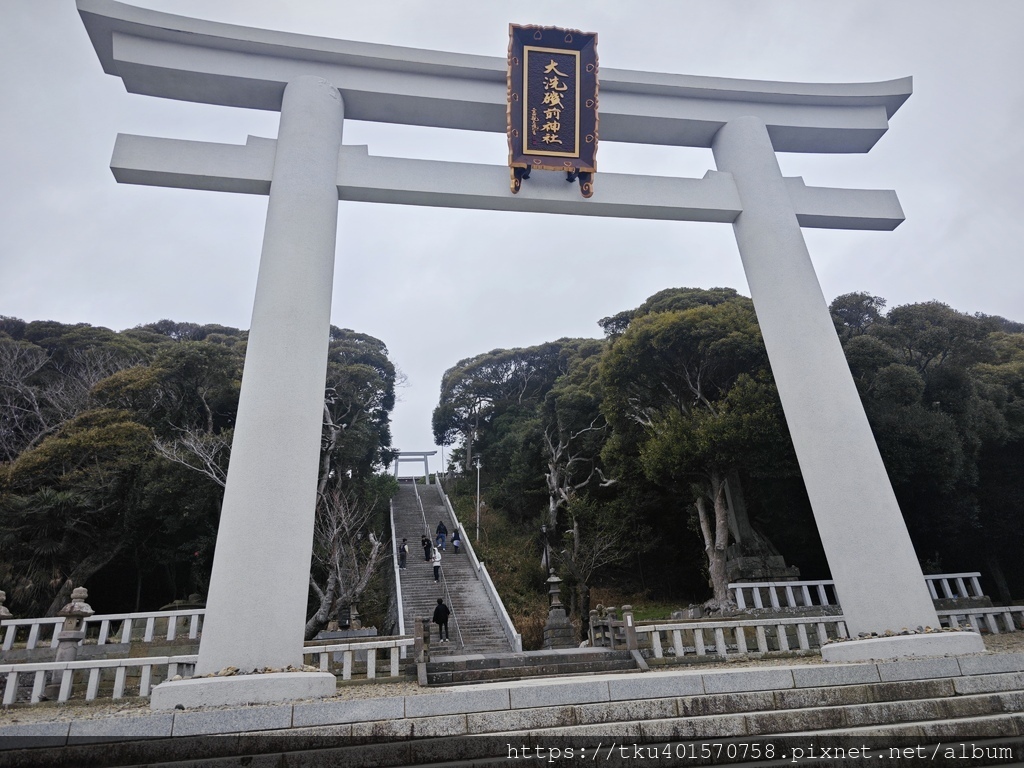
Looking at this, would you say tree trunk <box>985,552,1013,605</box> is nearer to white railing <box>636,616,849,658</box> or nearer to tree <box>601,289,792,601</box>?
tree <box>601,289,792,601</box>

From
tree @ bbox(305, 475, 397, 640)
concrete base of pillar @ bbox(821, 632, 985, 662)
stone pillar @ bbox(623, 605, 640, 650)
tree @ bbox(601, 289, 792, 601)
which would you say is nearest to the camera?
concrete base of pillar @ bbox(821, 632, 985, 662)

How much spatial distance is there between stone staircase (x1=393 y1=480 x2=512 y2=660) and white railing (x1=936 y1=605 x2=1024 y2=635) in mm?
7528

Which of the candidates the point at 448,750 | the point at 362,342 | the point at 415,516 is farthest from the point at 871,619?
the point at 362,342

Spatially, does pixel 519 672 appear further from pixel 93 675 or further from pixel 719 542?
pixel 719 542

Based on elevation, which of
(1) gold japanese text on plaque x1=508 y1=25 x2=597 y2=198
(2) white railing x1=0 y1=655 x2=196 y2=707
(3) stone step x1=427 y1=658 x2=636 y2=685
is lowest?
(3) stone step x1=427 y1=658 x2=636 y2=685

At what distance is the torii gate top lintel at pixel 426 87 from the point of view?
6508 millimetres

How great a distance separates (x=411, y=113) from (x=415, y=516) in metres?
18.0

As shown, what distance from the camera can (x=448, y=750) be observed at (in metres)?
3.09

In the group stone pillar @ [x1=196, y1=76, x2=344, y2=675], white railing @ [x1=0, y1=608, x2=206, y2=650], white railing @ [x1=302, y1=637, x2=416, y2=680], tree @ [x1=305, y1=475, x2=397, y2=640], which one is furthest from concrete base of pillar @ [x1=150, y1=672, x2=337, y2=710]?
tree @ [x1=305, y1=475, x2=397, y2=640]

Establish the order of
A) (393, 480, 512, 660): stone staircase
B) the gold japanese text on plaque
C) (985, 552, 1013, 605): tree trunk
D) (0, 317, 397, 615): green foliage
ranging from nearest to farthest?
the gold japanese text on plaque
(393, 480, 512, 660): stone staircase
(0, 317, 397, 615): green foliage
(985, 552, 1013, 605): tree trunk

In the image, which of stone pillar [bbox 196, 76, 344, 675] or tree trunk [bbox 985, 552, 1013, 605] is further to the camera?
tree trunk [bbox 985, 552, 1013, 605]

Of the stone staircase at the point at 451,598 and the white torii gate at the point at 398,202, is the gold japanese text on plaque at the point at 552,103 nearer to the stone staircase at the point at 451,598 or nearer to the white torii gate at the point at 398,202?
the white torii gate at the point at 398,202

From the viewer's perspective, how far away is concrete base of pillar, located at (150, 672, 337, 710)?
428 centimetres

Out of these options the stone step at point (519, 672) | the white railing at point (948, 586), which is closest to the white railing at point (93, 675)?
the stone step at point (519, 672)
